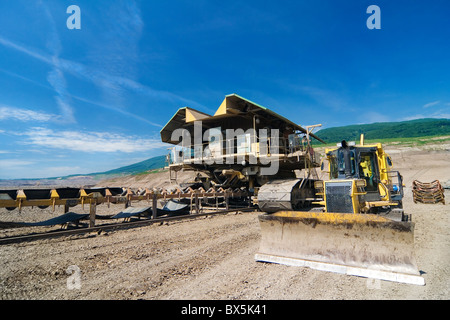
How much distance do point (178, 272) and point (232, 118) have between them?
1286 centimetres

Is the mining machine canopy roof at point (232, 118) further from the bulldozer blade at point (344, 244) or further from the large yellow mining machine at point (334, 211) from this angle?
the bulldozer blade at point (344, 244)

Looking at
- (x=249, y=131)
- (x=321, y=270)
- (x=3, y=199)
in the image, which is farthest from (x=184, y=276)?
(x=249, y=131)

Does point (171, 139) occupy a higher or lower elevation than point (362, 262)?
higher

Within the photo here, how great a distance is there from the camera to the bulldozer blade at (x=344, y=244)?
3.92m

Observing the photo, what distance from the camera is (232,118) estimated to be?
16.1 metres

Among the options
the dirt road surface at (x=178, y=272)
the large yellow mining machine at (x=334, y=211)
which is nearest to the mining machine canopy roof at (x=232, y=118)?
the large yellow mining machine at (x=334, y=211)

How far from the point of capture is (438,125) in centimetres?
7550

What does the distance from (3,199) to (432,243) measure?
11194 millimetres

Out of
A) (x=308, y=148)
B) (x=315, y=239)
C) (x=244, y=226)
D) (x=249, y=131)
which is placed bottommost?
(x=244, y=226)

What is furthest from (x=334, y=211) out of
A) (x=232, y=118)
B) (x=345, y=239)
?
(x=232, y=118)

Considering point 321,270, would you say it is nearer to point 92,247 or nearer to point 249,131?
point 92,247

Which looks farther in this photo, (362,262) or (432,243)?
(432,243)

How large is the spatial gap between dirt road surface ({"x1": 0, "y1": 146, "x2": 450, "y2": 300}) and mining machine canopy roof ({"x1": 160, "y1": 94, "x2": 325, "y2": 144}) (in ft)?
28.9

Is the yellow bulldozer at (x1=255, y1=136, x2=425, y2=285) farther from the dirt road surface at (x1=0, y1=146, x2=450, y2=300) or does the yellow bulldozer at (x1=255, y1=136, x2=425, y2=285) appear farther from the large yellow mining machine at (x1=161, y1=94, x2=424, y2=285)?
the dirt road surface at (x1=0, y1=146, x2=450, y2=300)
